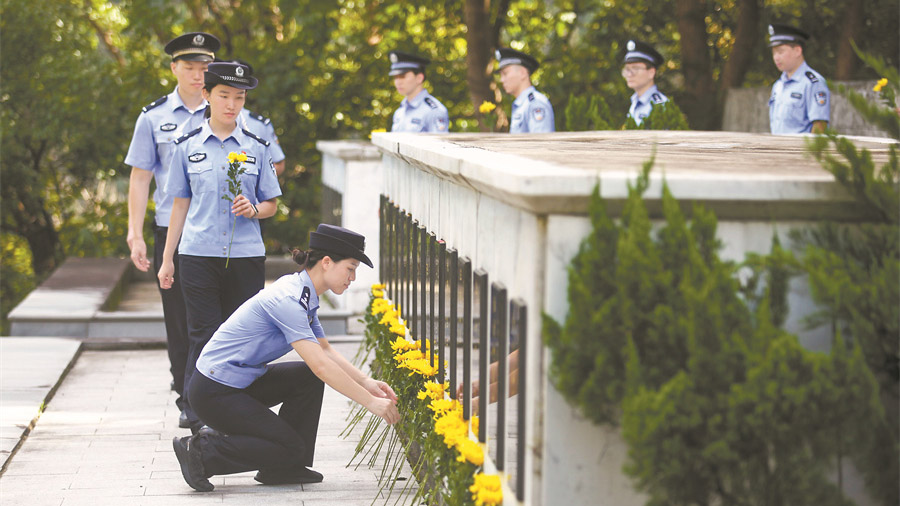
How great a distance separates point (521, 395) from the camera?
3338mm

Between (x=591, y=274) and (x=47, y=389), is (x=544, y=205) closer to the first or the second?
(x=591, y=274)

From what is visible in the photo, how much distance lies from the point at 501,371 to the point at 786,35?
7.20 meters

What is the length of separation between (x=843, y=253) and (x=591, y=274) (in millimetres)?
687

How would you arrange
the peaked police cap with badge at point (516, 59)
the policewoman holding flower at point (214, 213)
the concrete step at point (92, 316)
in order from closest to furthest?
1. the policewoman holding flower at point (214, 213)
2. the concrete step at point (92, 316)
3. the peaked police cap with badge at point (516, 59)

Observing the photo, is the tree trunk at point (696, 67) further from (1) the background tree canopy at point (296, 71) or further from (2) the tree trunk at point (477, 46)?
(2) the tree trunk at point (477, 46)

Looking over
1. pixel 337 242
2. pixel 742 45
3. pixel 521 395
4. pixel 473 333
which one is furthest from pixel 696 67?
pixel 521 395

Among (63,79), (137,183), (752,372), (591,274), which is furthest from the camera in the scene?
(63,79)

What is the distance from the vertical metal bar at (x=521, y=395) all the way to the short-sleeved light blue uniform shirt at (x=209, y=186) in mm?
3017

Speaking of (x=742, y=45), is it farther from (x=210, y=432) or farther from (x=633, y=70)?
(x=210, y=432)

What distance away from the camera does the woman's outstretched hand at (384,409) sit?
4.84 metres

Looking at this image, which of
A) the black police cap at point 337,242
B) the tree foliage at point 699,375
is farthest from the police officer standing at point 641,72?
the tree foliage at point 699,375

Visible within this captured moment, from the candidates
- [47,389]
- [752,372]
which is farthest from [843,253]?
[47,389]

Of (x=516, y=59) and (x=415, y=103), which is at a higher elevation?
(x=516, y=59)

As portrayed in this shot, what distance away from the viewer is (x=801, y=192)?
10.1 feet
